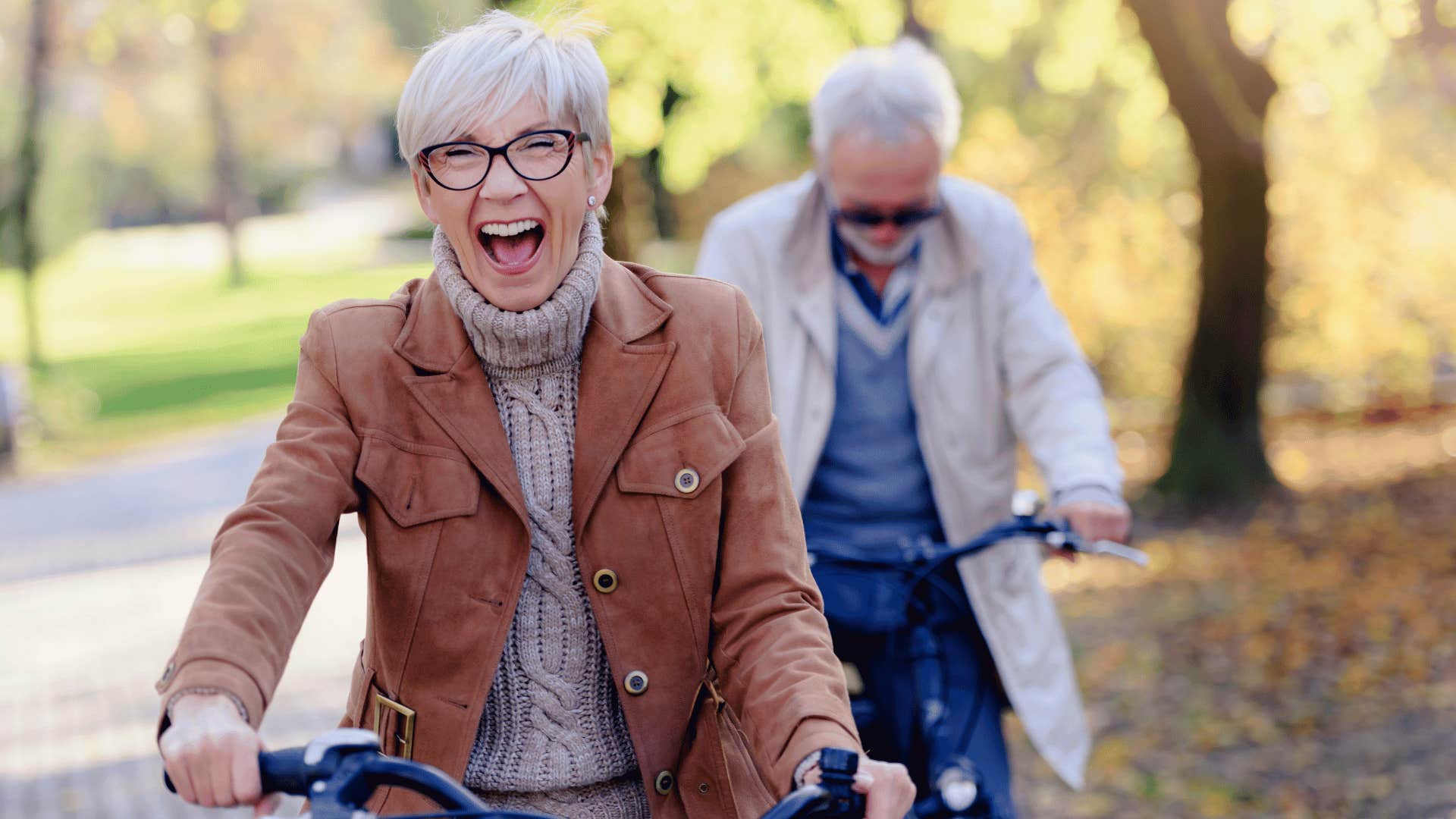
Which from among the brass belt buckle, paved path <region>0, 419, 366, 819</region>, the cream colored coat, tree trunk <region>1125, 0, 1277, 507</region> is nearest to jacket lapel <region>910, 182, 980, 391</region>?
the cream colored coat

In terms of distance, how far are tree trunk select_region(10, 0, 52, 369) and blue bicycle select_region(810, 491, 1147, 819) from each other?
21525 mm

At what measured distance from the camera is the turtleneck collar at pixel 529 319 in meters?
2.17

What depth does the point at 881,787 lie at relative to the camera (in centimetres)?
191

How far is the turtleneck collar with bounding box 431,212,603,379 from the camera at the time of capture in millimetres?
2166

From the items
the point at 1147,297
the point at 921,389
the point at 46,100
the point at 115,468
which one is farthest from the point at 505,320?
the point at 46,100

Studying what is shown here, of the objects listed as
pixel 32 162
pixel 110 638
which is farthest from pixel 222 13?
pixel 32 162

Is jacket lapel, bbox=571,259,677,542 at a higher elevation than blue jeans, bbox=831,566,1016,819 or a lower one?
higher

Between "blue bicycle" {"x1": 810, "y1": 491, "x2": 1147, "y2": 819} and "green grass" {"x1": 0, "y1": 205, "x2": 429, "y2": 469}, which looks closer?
"blue bicycle" {"x1": 810, "y1": 491, "x2": 1147, "y2": 819}

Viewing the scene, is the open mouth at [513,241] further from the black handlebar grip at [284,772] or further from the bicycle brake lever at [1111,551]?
the bicycle brake lever at [1111,551]

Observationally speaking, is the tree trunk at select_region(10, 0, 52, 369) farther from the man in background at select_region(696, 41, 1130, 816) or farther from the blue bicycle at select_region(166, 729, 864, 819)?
the blue bicycle at select_region(166, 729, 864, 819)

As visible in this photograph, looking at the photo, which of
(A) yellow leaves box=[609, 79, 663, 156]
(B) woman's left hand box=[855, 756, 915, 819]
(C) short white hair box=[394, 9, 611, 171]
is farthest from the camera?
(A) yellow leaves box=[609, 79, 663, 156]

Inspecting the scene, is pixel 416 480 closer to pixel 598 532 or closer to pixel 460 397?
pixel 460 397

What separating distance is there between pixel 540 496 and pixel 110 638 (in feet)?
27.2

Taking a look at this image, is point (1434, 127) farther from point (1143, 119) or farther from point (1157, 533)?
point (1157, 533)
